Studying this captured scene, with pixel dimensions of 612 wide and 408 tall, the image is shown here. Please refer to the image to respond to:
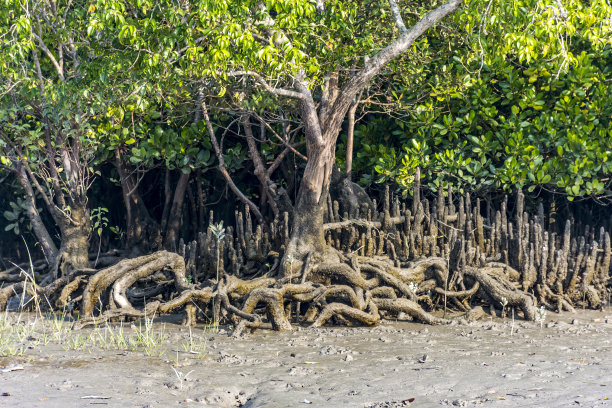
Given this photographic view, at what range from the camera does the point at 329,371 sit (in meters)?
5.62

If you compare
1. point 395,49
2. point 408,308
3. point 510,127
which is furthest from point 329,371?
point 510,127

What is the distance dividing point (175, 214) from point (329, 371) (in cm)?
533

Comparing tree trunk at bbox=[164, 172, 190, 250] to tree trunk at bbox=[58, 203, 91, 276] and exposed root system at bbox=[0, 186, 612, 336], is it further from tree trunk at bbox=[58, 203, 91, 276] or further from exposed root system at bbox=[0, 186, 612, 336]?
tree trunk at bbox=[58, 203, 91, 276]

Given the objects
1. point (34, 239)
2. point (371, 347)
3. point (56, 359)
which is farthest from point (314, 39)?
point (34, 239)

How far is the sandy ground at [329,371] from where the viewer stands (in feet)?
16.1

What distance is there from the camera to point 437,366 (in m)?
5.69

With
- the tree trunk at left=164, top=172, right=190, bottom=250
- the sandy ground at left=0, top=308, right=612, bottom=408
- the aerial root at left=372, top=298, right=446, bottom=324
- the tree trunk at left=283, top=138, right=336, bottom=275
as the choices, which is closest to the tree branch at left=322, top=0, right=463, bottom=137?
the tree trunk at left=283, top=138, right=336, bottom=275

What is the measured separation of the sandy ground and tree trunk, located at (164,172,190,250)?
343 centimetres

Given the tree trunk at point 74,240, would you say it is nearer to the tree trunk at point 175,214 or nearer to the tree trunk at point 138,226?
the tree trunk at point 138,226

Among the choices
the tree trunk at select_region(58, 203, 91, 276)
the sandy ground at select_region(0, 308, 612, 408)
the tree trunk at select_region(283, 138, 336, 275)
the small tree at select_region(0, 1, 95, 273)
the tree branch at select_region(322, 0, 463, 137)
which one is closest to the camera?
the sandy ground at select_region(0, 308, 612, 408)

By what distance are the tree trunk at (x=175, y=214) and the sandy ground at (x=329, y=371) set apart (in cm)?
343

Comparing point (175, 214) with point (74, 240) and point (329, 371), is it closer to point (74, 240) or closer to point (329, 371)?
point (74, 240)

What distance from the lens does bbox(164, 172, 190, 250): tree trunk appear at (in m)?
10.3

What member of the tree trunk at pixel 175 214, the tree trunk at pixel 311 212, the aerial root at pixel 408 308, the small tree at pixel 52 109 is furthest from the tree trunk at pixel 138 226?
the aerial root at pixel 408 308
